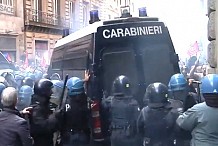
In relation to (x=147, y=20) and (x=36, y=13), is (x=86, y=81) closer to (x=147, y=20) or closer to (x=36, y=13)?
(x=147, y=20)

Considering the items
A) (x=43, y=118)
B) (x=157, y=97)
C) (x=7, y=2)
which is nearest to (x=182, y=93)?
(x=157, y=97)

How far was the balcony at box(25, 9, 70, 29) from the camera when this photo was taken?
88.1 feet

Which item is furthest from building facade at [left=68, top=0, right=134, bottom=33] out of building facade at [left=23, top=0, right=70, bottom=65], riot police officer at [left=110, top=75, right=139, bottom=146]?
riot police officer at [left=110, top=75, right=139, bottom=146]

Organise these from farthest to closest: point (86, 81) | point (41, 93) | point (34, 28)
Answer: point (34, 28), point (86, 81), point (41, 93)

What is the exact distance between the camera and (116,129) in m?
5.43

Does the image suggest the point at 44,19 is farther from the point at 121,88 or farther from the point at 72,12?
the point at 121,88

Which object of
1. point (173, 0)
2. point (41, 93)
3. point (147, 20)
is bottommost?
point (41, 93)

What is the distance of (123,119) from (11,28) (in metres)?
20.5

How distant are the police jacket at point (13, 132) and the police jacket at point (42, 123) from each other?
0.67 m

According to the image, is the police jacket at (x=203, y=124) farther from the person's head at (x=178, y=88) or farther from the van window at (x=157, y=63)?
the van window at (x=157, y=63)

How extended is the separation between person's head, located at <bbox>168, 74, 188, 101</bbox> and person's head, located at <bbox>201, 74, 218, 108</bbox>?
1199 mm

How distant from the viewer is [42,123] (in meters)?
5.12

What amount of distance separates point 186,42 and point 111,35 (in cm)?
1087

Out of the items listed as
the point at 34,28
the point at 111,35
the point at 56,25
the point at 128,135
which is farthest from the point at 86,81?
the point at 56,25
